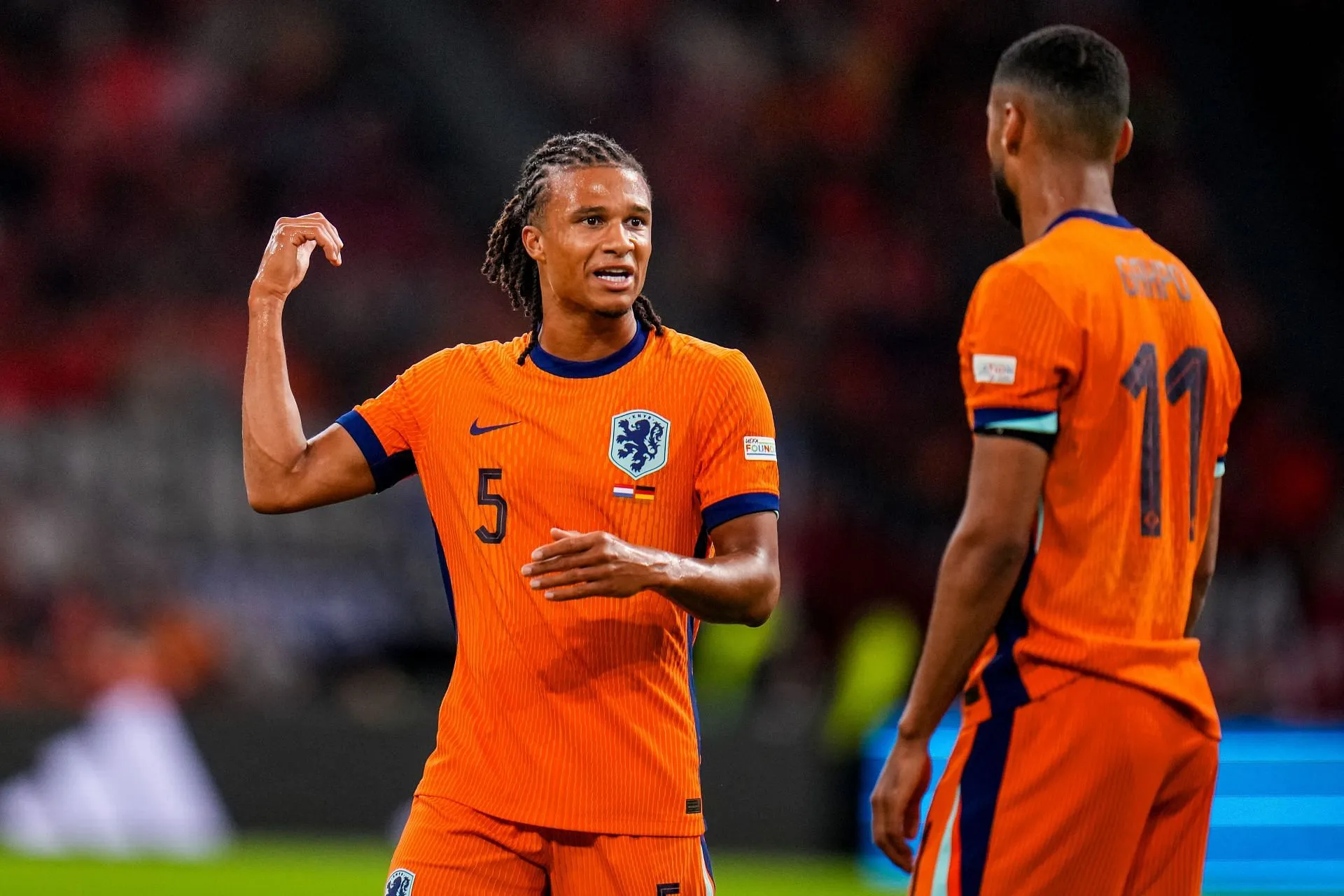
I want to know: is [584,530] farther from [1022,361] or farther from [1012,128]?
[1012,128]

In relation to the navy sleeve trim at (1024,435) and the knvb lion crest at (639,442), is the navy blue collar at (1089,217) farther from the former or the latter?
the knvb lion crest at (639,442)

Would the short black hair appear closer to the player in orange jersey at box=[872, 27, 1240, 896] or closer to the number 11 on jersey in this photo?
the player in orange jersey at box=[872, 27, 1240, 896]

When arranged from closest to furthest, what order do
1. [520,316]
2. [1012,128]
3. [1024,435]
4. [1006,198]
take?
[1024,435]
[1012,128]
[1006,198]
[520,316]

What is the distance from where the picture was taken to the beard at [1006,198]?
3568mm

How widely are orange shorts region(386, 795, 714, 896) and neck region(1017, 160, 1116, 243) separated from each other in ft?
4.89

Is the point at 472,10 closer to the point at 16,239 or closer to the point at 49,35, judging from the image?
the point at 49,35

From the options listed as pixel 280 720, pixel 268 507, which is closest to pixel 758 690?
pixel 280 720

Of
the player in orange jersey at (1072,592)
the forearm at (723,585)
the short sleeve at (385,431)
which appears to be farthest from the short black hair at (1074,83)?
the short sleeve at (385,431)

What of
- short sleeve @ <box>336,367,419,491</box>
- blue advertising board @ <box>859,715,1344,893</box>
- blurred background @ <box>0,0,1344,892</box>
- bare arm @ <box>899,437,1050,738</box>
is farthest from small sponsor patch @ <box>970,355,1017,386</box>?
blurred background @ <box>0,0,1344,892</box>

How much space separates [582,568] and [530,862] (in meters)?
0.78

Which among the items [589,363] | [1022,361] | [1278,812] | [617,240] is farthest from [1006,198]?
[1278,812]

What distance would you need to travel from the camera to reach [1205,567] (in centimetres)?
362

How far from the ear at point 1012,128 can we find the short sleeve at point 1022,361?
32 centimetres

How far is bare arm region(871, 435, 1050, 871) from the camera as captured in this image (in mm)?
3254
